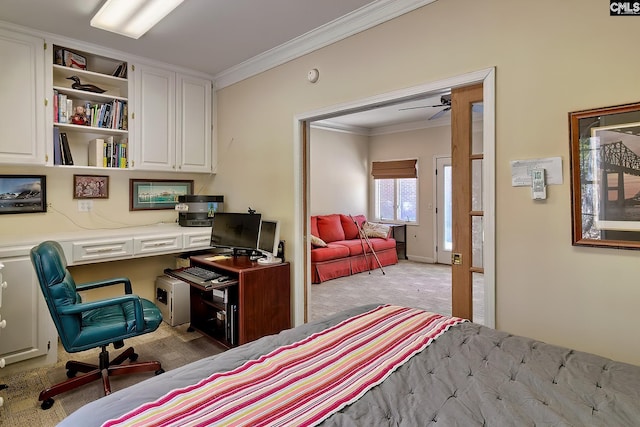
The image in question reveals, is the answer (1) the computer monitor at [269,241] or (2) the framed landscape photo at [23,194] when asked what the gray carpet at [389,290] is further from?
(2) the framed landscape photo at [23,194]

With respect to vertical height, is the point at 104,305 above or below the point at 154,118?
below

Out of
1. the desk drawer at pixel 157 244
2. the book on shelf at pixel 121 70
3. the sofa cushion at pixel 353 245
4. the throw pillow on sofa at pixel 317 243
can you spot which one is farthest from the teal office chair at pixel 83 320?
the sofa cushion at pixel 353 245

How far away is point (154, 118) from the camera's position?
12.2ft

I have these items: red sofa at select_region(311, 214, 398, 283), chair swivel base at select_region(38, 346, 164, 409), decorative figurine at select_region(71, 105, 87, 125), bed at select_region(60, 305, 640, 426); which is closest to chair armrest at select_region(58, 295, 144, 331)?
chair swivel base at select_region(38, 346, 164, 409)

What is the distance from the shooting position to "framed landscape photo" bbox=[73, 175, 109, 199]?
3486 mm

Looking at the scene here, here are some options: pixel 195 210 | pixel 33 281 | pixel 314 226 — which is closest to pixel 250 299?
pixel 195 210

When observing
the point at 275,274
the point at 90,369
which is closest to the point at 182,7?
the point at 275,274

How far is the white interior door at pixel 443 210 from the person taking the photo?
21.9 feet

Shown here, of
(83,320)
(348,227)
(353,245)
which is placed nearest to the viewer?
(83,320)

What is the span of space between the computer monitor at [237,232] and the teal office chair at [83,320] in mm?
918

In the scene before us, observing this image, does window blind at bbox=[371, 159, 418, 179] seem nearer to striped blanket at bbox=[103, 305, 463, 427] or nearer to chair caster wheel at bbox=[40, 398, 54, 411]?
striped blanket at bbox=[103, 305, 463, 427]

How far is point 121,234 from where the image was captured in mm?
3268

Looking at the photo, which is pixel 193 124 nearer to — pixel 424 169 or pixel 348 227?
pixel 348 227

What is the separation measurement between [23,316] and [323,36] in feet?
10.4
